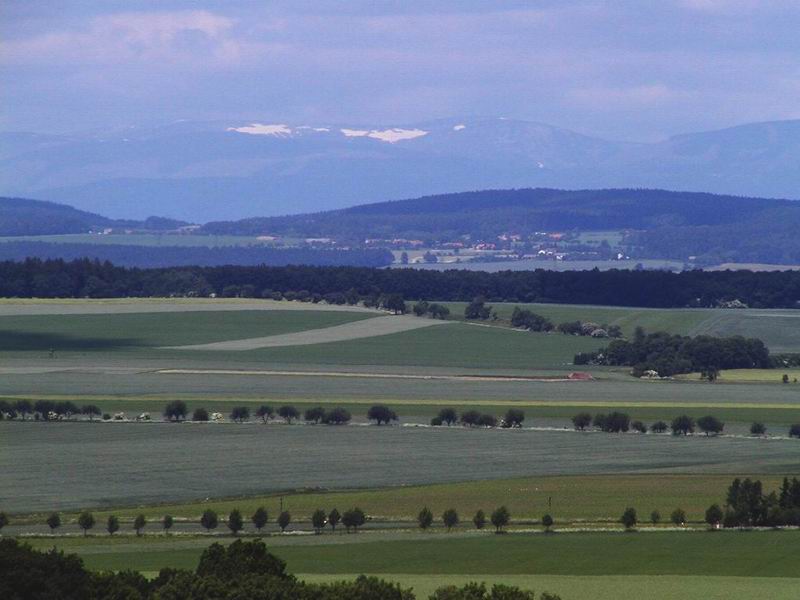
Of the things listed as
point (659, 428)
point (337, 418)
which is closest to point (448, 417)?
point (337, 418)

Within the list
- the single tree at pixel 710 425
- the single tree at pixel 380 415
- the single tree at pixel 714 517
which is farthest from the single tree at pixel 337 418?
the single tree at pixel 714 517

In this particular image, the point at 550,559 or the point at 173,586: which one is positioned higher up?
the point at 173,586

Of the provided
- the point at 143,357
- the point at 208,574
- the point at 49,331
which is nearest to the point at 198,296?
the point at 49,331

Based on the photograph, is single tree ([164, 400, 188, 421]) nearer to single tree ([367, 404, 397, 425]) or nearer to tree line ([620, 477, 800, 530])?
single tree ([367, 404, 397, 425])

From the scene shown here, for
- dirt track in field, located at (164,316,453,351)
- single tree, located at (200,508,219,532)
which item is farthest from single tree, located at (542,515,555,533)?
dirt track in field, located at (164,316,453,351)

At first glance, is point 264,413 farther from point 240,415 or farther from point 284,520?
point 284,520

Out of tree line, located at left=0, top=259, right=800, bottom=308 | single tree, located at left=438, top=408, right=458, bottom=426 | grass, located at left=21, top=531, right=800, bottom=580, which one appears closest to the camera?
grass, located at left=21, top=531, right=800, bottom=580

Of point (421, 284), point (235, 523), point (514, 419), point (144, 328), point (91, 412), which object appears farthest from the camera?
point (421, 284)

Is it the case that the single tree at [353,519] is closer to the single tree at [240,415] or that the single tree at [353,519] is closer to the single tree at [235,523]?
the single tree at [235,523]
